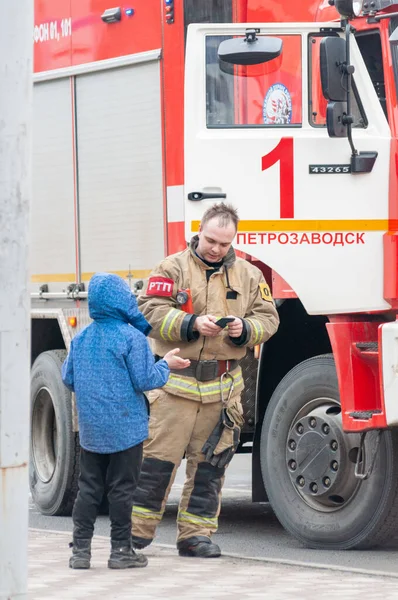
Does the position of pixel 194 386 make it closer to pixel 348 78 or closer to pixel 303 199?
pixel 303 199

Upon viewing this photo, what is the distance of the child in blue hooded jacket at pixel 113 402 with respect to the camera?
284 inches

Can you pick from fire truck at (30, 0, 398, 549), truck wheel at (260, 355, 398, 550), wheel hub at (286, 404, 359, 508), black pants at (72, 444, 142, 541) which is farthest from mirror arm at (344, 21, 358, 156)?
black pants at (72, 444, 142, 541)

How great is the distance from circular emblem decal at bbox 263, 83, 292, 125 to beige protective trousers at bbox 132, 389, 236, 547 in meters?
1.47

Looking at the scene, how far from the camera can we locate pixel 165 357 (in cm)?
742

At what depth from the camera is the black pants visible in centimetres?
727

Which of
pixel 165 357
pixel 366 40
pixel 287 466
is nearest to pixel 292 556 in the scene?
pixel 287 466

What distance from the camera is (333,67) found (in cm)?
742

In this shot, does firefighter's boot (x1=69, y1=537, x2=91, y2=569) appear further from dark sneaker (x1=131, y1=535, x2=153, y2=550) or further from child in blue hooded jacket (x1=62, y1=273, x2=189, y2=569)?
dark sneaker (x1=131, y1=535, x2=153, y2=550)

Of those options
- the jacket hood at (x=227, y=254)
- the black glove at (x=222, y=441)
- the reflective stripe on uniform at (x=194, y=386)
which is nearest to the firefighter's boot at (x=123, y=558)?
Answer: the black glove at (x=222, y=441)

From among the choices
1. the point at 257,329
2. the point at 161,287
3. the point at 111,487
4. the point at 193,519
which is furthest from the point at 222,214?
the point at 193,519

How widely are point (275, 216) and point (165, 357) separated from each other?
3.25 ft

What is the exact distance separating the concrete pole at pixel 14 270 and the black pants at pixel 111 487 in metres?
2.82

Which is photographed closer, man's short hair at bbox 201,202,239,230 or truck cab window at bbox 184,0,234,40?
man's short hair at bbox 201,202,239,230

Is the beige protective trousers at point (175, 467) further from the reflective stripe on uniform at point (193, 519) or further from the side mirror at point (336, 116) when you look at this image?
the side mirror at point (336, 116)
